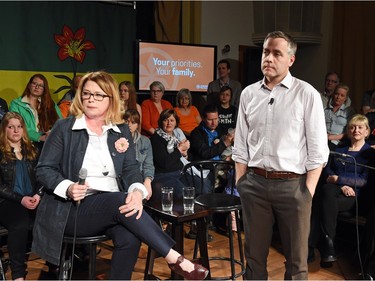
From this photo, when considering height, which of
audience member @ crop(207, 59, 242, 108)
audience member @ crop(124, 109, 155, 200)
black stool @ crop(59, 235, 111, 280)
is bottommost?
black stool @ crop(59, 235, 111, 280)

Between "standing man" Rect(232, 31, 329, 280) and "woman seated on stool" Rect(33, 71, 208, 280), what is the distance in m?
0.42

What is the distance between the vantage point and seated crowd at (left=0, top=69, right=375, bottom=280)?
210 cm

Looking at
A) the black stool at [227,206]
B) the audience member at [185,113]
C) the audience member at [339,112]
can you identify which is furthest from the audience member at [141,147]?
the audience member at [339,112]

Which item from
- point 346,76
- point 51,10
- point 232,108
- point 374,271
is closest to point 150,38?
point 51,10

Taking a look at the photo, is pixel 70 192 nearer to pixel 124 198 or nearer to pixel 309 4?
pixel 124 198

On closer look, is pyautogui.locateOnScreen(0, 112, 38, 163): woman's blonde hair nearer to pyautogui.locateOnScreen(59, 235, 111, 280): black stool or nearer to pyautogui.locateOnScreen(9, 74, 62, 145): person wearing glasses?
pyautogui.locateOnScreen(9, 74, 62, 145): person wearing glasses

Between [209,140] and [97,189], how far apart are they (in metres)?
2.10

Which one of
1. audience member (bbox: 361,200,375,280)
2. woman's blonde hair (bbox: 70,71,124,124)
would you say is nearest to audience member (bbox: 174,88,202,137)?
audience member (bbox: 361,200,375,280)

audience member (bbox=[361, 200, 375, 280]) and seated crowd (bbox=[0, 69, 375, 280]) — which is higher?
seated crowd (bbox=[0, 69, 375, 280])

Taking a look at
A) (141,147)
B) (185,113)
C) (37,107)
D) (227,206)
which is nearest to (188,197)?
(227,206)

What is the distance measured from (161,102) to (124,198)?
3.04 metres

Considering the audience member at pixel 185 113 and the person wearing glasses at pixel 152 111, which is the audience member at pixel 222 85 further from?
the person wearing glasses at pixel 152 111

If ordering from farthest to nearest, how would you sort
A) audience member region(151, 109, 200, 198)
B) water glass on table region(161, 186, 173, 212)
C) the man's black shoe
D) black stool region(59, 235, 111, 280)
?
1. audience member region(151, 109, 200, 198)
2. the man's black shoe
3. water glass on table region(161, 186, 173, 212)
4. black stool region(59, 235, 111, 280)

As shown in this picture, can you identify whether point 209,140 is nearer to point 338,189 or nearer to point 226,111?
point 226,111
